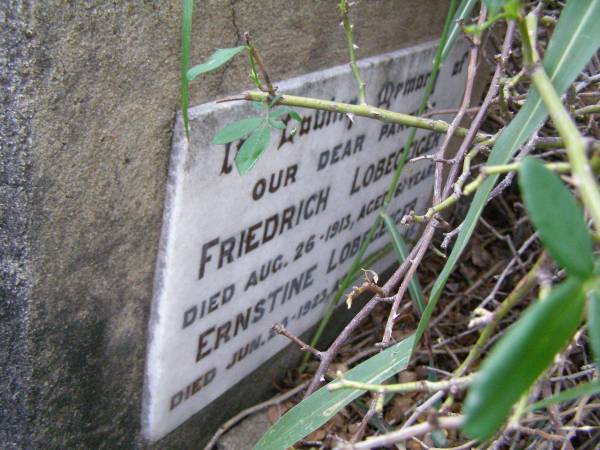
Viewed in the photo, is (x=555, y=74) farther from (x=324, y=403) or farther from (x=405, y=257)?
(x=405, y=257)

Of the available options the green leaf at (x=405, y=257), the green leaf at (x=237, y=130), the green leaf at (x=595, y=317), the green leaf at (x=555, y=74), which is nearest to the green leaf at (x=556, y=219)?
the green leaf at (x=595, y=317)

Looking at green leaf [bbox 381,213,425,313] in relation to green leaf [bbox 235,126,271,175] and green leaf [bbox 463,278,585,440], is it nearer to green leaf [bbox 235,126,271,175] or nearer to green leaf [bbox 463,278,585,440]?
green leaf [bbox 235,126,271,175]

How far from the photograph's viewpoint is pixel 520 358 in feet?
1.01

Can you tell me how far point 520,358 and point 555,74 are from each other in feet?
1.04

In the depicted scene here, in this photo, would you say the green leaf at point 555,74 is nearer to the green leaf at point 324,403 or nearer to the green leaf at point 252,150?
the green leaf at point 324,403

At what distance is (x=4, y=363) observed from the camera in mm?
848

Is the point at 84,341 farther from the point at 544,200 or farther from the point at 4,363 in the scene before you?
the point at 544,200

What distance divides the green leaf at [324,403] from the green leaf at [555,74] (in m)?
0.14

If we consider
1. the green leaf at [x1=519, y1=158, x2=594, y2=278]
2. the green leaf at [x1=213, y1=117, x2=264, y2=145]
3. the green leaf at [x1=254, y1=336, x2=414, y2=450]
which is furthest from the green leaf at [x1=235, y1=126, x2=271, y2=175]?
the green leaf at [x1=519, y1=158, x2=594, y2=278]

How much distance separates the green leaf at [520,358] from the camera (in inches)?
11.8

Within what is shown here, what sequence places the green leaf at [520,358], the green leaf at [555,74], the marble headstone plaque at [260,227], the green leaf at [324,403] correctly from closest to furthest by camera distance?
1. the green leaf at [520,358]
2. the green leaf at [555,74]
3. the green leaf at [324,403]
4. the marble headstone plaque at [260,227]

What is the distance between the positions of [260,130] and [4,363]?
48 cm

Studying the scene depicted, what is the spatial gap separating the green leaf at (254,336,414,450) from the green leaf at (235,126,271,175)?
0.27 meters

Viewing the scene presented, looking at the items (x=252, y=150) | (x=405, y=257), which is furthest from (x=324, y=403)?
(x=405, y=257)
